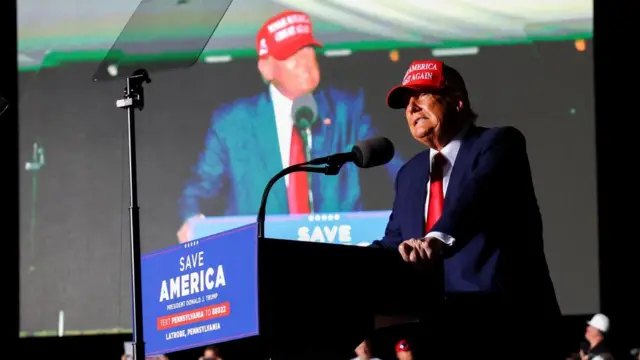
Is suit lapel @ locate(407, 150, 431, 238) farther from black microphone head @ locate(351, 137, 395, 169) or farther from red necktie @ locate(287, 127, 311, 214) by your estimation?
red necktie @ locate(287, 127, 311, 214)

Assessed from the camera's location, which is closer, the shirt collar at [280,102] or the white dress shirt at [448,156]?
the white dress shirt at [448,156]

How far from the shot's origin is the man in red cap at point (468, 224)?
2355 mm

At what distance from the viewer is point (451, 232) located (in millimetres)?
2387

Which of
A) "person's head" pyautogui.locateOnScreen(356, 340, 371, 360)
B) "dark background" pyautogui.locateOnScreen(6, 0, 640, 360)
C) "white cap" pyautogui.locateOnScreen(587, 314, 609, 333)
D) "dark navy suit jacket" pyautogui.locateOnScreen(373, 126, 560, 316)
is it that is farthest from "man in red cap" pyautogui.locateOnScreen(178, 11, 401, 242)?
"dark navy suit jacket" pyautogui.locateOnScreen(373, 126, 560, 316)

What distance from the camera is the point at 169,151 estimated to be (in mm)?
7285

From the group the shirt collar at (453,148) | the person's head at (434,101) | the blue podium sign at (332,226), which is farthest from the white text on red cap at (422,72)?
the blue podium sign at (332,226)

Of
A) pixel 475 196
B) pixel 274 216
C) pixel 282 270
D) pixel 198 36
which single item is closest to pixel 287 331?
pixel 282 270

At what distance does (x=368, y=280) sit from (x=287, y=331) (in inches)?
7.9

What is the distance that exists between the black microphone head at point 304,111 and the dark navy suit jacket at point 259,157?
1.4 inches

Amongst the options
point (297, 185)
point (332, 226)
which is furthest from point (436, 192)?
point (297, 185)

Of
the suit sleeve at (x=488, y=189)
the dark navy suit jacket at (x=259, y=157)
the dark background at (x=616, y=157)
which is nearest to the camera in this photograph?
the suit sleeve at (x=488, y=189)

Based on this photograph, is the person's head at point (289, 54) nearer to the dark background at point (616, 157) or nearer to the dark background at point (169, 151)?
the dark background at point (169, 151)

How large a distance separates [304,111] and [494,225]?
463 centimetres

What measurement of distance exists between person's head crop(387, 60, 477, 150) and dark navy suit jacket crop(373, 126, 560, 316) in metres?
0.06
